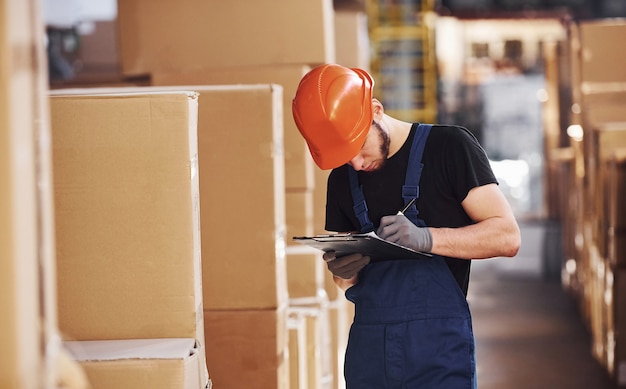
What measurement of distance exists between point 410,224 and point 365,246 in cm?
12

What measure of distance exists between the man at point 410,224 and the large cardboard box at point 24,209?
3.89 ft

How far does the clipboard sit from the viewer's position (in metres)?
2.21

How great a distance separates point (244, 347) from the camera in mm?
2850

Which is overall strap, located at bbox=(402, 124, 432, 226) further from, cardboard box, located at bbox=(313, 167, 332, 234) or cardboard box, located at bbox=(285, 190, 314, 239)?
cardboard box, located at bbox=(313, 167, 332, 234)

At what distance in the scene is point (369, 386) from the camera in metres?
2.39

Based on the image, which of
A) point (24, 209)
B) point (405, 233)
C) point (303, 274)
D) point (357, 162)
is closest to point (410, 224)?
point (405, 233)

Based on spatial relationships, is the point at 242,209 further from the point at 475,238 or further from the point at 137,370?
the point at 137,370

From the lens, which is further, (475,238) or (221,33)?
(221,33)

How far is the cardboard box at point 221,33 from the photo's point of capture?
373 cm

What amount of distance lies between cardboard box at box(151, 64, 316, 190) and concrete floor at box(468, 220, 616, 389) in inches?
98.4

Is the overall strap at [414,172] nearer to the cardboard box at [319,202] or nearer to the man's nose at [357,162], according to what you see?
the man's nose at [357,162]

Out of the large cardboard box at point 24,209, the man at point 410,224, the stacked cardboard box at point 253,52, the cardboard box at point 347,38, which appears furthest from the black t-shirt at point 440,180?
the cardboard box at point 347,38

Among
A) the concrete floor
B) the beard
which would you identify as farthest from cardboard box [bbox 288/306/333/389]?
the concrete floor

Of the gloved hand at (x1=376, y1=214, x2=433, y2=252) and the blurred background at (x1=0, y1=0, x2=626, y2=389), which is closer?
the blurred background at (x1=0, y1=0, x2=626, y2=389)
